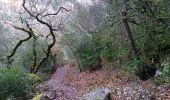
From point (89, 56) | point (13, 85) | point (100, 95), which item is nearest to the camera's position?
point (100, 95)

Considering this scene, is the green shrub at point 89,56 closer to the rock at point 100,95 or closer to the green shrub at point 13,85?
the green shrub at point 13,85

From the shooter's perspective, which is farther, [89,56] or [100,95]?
[89,56]

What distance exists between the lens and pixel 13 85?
51.9 feet

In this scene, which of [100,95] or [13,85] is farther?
[13,85]

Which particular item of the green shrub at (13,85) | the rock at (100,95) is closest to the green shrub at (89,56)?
the green shrub at (13,85)

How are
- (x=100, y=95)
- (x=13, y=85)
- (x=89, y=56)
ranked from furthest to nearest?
(x=89, y=56)
(x=13, y=85)
(x=100, y=95)

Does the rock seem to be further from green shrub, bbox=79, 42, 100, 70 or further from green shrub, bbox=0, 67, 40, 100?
green shrub, bbox=79, 42, 100, 70

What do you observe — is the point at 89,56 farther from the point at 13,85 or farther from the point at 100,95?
the point at 100,95

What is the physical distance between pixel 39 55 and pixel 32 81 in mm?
20495

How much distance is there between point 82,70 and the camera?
105 ft

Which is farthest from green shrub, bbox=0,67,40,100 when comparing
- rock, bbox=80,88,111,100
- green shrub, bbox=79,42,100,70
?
green shrub, bbox=79,42,100,70

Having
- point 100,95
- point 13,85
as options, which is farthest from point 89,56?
point 100,95

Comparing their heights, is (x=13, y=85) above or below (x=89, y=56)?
below

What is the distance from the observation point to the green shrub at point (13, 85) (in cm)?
1548
